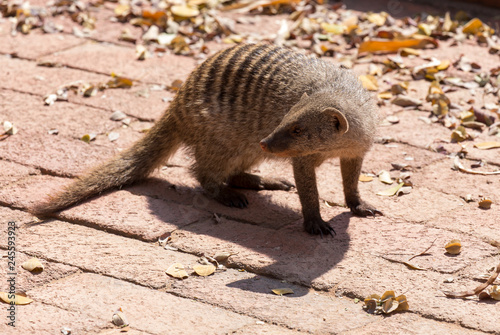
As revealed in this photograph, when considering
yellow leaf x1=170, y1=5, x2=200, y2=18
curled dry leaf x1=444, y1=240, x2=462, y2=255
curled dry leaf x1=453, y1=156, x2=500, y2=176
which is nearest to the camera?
curled dry leaf x1=444, y1=240, x2=462, y2=255

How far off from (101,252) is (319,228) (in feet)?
3.07

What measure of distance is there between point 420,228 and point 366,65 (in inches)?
81.9

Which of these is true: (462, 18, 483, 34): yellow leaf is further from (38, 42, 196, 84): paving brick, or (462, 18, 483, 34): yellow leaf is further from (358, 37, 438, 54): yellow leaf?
(38, 42, 196, 84): paving brick

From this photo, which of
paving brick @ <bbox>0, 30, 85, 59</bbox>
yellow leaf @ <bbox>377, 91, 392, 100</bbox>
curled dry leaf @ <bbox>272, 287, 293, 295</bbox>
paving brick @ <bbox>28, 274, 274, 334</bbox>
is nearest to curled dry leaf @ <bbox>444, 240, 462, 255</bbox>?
curled dry leaf @ <bbox>272, 287, 293, 295</bbox>

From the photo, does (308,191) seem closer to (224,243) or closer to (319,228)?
(319,228)

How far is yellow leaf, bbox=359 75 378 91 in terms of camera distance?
14.7 ft

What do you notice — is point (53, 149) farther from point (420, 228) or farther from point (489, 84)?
point (489, 84)

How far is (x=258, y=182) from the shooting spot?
3.59 metres

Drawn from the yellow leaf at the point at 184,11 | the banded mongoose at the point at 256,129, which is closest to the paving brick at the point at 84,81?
the banded mongoose at the point at 256,129

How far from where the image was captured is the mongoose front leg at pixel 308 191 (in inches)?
121

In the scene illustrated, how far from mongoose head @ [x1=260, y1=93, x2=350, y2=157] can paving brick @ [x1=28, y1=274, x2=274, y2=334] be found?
2.55 feet

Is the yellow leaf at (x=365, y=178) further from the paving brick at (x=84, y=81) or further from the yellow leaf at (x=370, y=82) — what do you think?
the paving brick at (x=84, y=81)

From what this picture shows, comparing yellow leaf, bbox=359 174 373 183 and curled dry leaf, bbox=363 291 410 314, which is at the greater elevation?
curled dry leaf, bbox=363 291 410 314

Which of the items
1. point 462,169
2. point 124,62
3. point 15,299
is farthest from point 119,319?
point 124,62
